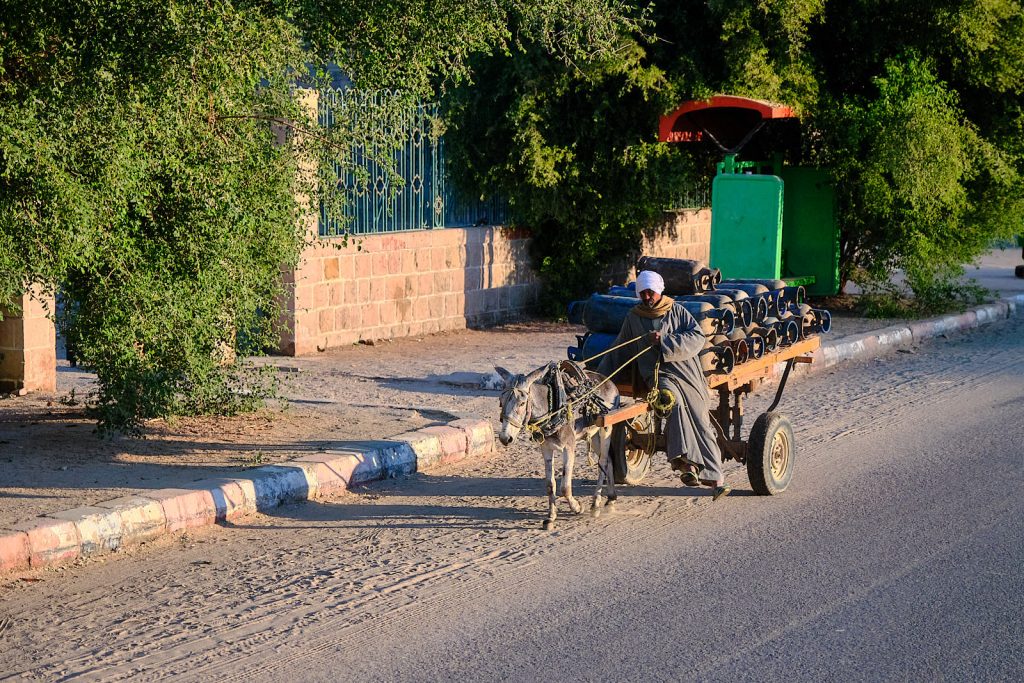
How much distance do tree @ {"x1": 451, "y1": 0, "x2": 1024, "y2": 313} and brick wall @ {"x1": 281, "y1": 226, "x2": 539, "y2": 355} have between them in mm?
683

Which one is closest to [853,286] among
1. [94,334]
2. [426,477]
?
[426,477]

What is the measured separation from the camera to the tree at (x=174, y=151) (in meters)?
7.26

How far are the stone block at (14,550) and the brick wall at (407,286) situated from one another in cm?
688

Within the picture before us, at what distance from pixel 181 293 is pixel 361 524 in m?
2.33

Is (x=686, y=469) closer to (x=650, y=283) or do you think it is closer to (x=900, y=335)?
(x=650, y=283)

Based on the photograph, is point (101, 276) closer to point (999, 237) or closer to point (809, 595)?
point (809, 595)

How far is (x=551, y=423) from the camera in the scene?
743 centimetres

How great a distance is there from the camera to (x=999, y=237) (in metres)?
19.0

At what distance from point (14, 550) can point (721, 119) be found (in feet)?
43.6

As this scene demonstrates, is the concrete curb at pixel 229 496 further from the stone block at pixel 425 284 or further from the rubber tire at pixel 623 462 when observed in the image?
the stone block at pixel 425 284

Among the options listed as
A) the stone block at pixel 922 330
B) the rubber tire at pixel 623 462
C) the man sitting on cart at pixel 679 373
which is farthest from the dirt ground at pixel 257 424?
the stone block at pixel 922 330

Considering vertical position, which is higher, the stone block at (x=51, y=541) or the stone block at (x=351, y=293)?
the stone block at (x=351, y=293)

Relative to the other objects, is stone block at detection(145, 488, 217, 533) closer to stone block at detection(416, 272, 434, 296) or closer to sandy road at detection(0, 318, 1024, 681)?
sandy road at detection(0, 318, 1024, 681)

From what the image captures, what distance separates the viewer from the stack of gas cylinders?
8336 mm
